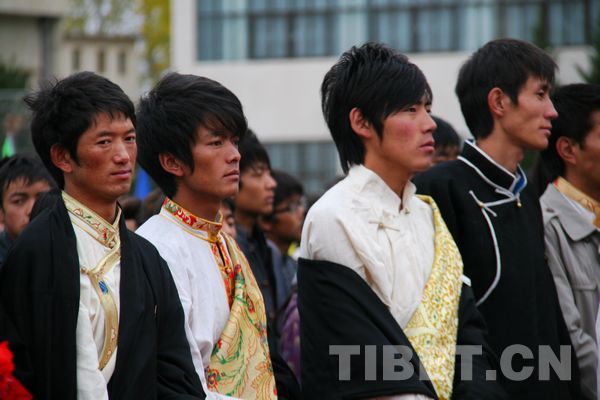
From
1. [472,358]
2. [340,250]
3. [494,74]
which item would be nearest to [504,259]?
[472,358]

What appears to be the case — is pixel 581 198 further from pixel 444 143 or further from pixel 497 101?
pixel 444 143

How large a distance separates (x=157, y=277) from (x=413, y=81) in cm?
136

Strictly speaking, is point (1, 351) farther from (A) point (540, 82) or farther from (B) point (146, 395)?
(A) point (540, 82)

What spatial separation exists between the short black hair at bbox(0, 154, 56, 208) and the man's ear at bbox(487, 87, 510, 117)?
2.24 m

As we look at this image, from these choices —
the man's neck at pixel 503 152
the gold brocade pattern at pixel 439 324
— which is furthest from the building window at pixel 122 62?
the gold brocade pattern at pixel 439 324

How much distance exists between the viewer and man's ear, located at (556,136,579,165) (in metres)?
6.28

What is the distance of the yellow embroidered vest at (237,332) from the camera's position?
468cm

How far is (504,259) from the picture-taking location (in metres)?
5.47

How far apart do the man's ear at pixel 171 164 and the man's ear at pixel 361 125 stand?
2.39ft

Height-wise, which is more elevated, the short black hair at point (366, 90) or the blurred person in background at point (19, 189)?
the short black hair at point (366, 90)

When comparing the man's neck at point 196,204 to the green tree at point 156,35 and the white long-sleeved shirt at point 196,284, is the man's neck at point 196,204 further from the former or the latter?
the green tree at point 156,35

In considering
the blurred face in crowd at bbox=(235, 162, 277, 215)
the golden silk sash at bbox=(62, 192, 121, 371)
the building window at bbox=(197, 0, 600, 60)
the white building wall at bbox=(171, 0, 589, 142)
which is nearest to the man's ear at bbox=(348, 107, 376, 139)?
the golden silk sash at bbox=(62, 192, 121, 371)

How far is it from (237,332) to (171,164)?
75 centimetres

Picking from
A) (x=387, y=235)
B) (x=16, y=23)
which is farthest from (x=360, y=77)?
(x=16, y=23)
